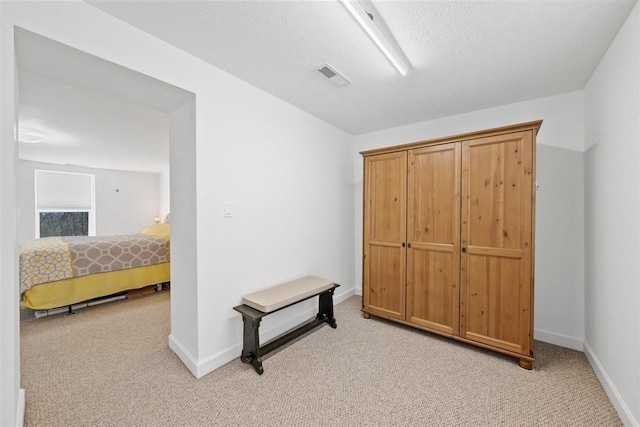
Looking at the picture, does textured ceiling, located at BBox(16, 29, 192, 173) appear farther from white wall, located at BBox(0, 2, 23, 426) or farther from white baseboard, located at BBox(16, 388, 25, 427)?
white baseboard, located at BBox(16, 388, 25, 427)

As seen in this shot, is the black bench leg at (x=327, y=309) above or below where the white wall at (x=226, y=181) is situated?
below

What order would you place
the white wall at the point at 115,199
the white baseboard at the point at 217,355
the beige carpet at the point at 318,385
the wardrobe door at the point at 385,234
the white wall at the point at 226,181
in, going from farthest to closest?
the white wall at the point at 115,199 → the wardrobe door at the point at 385,234 → the white baseboard at the point at 217,355 → the beige carpet at the point at 318,385 → the white wall at the point at 226,181

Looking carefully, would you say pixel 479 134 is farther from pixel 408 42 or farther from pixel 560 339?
pixel 560 339

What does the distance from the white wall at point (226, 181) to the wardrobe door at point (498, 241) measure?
5.24ft

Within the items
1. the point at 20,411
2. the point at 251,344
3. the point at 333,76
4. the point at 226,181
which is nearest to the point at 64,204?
the point at 20,411

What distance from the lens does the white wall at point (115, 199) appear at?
5398 millimetres

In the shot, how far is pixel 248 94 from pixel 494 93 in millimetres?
2311

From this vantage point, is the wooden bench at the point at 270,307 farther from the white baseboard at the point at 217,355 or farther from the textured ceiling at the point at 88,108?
the textured ceiling at the point at 88,108

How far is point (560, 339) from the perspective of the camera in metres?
2.41

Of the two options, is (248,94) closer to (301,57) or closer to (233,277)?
(301,57)

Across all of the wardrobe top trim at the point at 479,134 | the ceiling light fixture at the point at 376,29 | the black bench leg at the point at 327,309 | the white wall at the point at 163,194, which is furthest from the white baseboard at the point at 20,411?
the white wall at the point at 163,194

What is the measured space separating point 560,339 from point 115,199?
8.55m

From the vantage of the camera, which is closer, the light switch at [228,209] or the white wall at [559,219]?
the light switch at [228,209]

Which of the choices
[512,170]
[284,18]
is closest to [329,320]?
[512,170]
